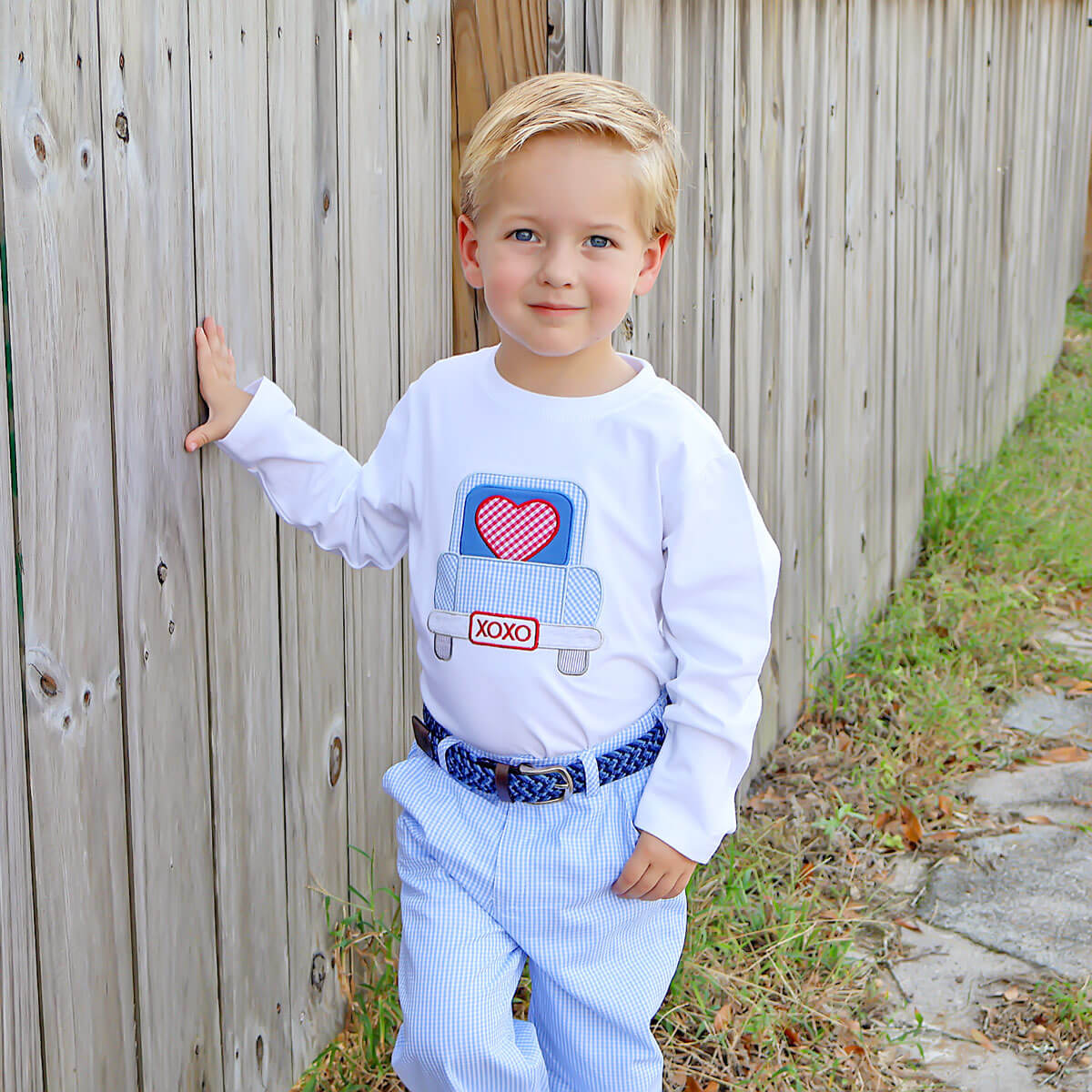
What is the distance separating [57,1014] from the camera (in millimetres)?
1808

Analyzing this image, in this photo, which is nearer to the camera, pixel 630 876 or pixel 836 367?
pixel 630 876

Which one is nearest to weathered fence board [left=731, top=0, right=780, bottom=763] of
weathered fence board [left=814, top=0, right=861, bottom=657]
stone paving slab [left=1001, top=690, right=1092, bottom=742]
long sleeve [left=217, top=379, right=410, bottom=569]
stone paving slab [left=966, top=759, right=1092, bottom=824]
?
weathered fence board [left=814, top=0, right=861, bottom=657]

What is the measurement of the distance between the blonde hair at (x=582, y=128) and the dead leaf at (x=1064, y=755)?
8.58 ft

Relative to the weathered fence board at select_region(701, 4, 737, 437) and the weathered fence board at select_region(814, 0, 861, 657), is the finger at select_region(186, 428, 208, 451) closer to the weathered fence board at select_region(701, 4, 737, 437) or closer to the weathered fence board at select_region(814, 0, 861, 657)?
the weathered fence board at select_region(701, 4, 737, 437)

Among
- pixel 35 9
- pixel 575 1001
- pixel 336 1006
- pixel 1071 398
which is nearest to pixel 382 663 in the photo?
pixel 336 1006

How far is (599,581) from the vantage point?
1860 mm

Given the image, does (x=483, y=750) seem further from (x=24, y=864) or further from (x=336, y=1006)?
(x=336, y=1006)

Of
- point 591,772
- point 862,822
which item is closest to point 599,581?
point 591,772

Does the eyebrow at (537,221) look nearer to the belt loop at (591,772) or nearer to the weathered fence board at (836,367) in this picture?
the belt loop at (591,772)

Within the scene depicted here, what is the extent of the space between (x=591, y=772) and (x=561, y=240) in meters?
0.68

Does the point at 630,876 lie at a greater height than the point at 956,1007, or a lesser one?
greater

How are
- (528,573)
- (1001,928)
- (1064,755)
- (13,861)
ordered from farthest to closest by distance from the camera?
(1064,755) < (1001,928) < (528,573) < (13,861)

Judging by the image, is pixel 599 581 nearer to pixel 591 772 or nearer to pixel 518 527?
pixel 518 527

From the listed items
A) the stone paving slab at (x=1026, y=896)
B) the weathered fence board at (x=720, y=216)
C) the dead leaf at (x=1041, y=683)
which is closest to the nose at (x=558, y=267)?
the weathered fence board at (x=720, y=216)
